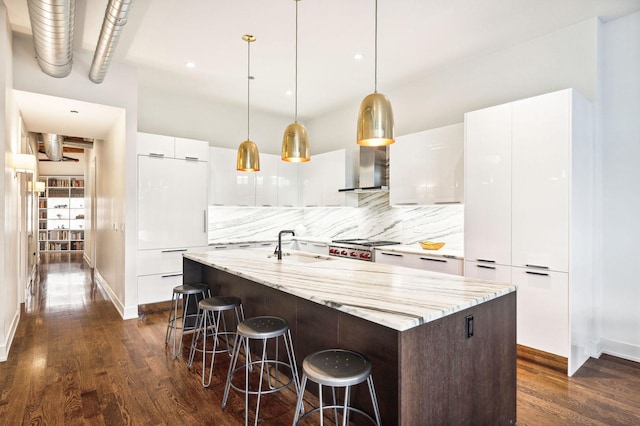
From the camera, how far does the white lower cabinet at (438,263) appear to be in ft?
12.1

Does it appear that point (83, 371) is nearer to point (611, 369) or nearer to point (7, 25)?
point (7, 25)

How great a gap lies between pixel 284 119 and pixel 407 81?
8.46 feet

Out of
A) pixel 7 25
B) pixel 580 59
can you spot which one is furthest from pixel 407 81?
pixel 7 25

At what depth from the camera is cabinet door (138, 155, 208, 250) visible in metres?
4.50

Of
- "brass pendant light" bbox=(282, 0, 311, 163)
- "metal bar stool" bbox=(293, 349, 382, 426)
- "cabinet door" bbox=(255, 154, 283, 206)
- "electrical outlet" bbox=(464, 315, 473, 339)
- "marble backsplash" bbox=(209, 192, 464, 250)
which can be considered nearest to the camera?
"metal bar stool" bbox=(293, 349, 382, 426)

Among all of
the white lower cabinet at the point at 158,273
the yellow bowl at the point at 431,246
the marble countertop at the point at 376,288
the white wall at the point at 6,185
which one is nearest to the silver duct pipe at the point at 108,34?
the white wall at the point at 6,185

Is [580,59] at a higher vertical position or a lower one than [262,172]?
higher

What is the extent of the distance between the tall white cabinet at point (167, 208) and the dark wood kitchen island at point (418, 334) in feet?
8.23

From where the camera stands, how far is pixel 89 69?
390 cm

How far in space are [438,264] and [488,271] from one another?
1.82 feet

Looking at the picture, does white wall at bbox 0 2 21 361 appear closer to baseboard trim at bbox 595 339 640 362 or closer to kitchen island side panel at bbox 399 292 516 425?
kitchen island side panel at bbox 399 292 516 425

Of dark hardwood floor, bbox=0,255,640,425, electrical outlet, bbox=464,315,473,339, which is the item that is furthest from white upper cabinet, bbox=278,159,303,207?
electrical outlet, bbox=464,315,473,339

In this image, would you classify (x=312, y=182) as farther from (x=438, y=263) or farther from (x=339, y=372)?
(x=339, y=372)

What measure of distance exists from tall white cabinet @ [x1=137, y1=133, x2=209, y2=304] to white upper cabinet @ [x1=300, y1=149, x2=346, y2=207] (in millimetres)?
1732
